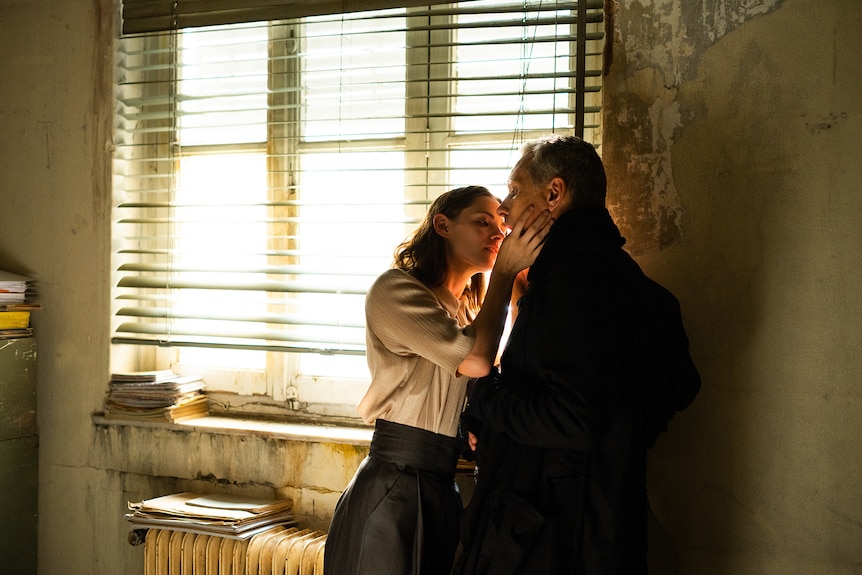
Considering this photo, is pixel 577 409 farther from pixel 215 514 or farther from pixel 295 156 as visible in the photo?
pixel 295 156

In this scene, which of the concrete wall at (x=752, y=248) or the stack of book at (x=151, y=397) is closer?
the concrete wall at (x=752, y=248)

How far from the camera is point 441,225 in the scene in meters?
2.16

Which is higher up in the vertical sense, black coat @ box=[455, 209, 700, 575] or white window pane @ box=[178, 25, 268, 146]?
white window pane @ box=[178, 25, 268, 146]

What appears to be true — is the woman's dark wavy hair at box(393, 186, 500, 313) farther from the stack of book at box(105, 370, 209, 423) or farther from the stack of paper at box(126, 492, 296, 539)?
the stack of book at box(105, 370, 209, 423)

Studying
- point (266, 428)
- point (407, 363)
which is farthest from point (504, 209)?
point (266, 428)

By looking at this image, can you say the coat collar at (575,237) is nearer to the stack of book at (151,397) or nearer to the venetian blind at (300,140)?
the venetian blind at (300,140)

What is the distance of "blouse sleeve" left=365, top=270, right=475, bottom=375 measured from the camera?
1.95 metres

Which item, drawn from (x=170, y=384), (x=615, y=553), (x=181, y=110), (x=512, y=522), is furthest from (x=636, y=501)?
(x=181, y=110)

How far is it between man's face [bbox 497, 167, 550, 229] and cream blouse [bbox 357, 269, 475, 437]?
1.00 feet

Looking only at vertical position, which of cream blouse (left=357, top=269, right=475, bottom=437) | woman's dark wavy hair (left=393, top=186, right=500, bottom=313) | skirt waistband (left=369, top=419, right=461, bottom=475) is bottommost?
skirt waistband (left=369, top=419, right=461, bottom=475)

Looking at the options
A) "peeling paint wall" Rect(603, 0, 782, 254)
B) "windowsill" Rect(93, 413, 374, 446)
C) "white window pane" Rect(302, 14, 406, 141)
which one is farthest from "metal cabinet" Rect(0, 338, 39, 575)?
"peeling paint wall" Rect(603, 0, 782, 254)

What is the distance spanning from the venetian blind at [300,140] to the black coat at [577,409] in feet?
2.99

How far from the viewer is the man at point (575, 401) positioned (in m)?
1.61

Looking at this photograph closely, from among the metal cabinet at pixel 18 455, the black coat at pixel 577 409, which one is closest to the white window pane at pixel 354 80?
the black coat at pixel 577 409
